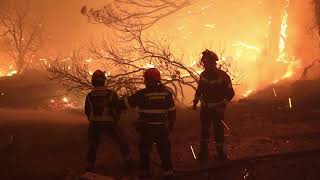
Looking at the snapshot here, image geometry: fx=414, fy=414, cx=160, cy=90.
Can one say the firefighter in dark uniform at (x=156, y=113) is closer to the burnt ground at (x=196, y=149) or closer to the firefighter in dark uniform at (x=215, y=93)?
the burnt ground at (x=196, y=149)

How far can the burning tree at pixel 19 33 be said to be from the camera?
44125mm

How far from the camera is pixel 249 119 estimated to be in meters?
12.4

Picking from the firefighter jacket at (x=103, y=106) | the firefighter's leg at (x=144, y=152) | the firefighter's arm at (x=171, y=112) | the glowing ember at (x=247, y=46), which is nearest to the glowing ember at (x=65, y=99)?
the glowing ember at (x=247, y=46)

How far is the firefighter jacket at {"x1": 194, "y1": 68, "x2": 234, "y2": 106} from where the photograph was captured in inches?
318

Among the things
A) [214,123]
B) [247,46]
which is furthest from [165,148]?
[247,46]

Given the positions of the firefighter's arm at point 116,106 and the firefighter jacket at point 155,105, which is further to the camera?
the firefighter's arm at point 116,106

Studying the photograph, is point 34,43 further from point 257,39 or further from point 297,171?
point 297,171

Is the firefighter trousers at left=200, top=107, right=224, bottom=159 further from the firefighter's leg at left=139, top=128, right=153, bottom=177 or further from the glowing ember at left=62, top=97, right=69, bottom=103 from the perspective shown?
the glowing ember at left=62, top=97, right=69, bottom=103

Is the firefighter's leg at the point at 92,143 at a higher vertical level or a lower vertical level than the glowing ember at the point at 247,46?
lower

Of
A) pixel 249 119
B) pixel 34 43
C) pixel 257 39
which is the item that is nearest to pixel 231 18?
pixel 257 39

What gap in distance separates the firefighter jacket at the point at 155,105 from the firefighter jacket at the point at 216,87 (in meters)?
1.28

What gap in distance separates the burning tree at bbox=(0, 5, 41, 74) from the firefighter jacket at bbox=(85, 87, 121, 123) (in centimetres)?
3757

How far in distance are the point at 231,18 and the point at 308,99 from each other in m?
18.7

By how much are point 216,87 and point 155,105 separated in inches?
63.7
